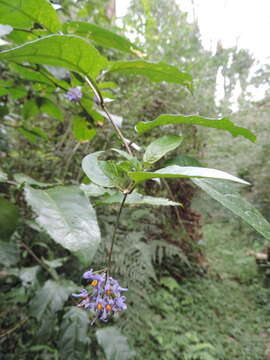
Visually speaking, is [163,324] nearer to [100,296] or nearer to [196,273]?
[196,273]

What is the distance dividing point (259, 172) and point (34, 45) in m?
2.85

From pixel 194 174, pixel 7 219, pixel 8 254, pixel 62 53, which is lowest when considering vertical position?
pixel 8 254

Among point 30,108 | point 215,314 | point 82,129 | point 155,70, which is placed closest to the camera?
point 155,70

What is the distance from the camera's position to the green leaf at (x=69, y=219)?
0.99 ft

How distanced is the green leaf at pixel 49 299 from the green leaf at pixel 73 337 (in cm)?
6

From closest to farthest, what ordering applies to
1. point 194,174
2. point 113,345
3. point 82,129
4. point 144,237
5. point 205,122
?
1. point 194,174
2. point 205,122
3. point 82,129
4. point 113,345
5. point 144,237

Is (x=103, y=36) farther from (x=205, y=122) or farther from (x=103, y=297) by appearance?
(x=103, y=297)

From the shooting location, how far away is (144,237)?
1942 millimetres

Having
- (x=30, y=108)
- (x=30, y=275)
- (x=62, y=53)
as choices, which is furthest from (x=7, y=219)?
(x=30, y=275)

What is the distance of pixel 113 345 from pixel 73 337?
0.19 meters

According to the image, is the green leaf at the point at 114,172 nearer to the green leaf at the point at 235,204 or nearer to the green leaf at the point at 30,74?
Answer: the green leaf at the point at 235,204

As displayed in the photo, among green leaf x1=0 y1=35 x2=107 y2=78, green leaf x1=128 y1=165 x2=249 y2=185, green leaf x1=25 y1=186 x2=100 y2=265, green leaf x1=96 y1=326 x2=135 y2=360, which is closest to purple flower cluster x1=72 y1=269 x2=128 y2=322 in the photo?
green leaf x1=25 y1=186 x2=100 y2=265

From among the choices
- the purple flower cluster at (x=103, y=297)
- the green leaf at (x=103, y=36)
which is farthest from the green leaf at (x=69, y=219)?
the green leaf at (x=103, y=36)

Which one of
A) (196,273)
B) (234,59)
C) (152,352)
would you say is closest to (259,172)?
(196,273)
